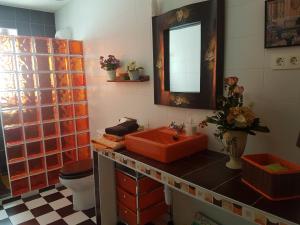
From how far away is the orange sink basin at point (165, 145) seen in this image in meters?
1.39

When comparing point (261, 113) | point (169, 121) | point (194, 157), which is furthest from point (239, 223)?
point (169, 121)

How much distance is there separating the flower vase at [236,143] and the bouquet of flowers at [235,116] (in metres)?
0.02

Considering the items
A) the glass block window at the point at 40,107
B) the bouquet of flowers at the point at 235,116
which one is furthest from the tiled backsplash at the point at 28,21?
the bouquet of flowers at the point at 235,116

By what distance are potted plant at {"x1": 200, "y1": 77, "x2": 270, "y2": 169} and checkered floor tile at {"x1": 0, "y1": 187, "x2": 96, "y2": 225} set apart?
1.48 meters

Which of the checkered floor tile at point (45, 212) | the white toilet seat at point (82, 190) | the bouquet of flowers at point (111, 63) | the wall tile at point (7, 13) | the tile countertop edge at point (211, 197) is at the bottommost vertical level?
the checkered floor tile at point (45, 212)

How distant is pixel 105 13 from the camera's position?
2355 millimetres

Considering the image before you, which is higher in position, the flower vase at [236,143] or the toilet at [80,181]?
the flower vase at [236,143]

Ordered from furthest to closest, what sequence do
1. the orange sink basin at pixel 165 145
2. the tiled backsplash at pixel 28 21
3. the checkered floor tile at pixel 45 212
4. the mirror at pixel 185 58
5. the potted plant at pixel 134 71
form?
1. the tiled backsplash at pixel 28 21
2. the checkered floor tile at pixel 45 212
3. the potted plant at pixel 134 71
4. the mirror at pixel 185 58
5. the orange sink basin at pixel 165 145

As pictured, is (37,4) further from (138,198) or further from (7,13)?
(138,198)

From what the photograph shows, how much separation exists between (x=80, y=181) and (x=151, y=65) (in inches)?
48.5

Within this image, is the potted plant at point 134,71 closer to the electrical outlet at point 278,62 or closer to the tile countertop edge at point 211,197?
the tile countertop edge at point 211,197

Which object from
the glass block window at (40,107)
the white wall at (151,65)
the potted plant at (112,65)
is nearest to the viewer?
the white wall at (151,65)

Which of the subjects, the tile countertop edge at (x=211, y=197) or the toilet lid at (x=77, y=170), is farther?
the toilet lid at (x=77, y=170)

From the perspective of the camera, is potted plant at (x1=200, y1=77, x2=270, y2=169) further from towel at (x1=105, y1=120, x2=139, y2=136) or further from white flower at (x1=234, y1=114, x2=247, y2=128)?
towel at (x1=105, y1=120, x2=139, y2=136)
